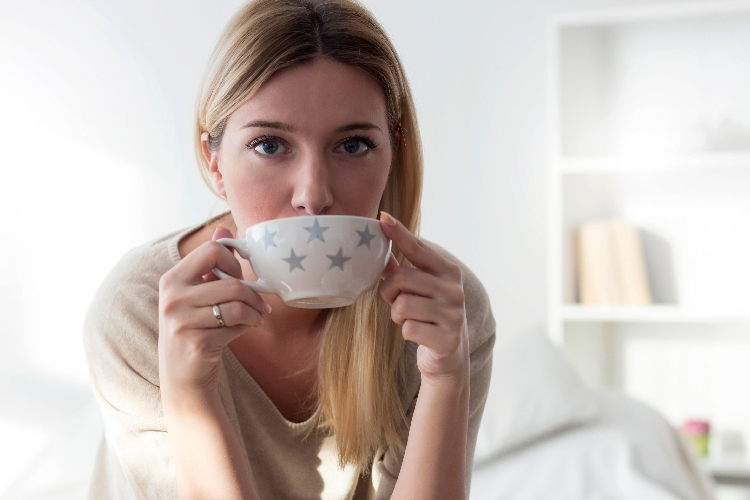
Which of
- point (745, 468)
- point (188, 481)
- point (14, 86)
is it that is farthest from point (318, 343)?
point (14, 86)

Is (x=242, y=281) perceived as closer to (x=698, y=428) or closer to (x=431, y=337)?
(x=431, y=337)

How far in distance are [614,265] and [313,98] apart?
200 cm

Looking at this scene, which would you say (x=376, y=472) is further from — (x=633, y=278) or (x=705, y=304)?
(x=705, y=304)

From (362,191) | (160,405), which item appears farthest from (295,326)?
(362,191)

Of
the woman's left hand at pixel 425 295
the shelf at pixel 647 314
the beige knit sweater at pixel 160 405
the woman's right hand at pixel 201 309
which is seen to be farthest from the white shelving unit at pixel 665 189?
the woman's right hand at pixel 201 309

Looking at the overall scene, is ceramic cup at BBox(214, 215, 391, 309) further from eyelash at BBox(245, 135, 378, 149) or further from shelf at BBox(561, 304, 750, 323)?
shelf at BBox(561, 304, 750, 323)

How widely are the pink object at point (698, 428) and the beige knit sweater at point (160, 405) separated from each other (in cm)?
172

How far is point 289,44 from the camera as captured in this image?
103 cm

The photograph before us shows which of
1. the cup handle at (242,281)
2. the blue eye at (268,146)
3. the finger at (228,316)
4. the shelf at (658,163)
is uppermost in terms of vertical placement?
the shelf at (658,163)

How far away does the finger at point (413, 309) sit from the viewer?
845 millimetres

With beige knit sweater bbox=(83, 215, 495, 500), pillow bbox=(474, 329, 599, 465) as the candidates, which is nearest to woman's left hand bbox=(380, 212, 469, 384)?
beige knit sweater bbox=(83, 215, 495, 500)

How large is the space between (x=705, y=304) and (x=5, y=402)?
116 inches

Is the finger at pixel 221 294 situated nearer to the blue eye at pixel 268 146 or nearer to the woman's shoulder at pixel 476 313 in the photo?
the blue eye at pixel 268 146

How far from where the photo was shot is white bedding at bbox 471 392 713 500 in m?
1.65
